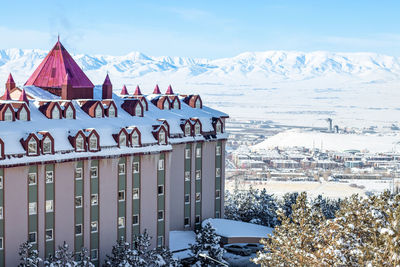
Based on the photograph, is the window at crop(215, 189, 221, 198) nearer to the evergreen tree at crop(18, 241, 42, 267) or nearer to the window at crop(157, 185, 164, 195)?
the window at crop(157, 185, 164, 195)

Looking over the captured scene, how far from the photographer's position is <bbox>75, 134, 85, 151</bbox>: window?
50344 mm

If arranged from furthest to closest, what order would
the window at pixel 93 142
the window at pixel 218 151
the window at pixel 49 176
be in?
the window at pixel 218 151 → the window at pixel 93 142 → the window at pixel 49 176

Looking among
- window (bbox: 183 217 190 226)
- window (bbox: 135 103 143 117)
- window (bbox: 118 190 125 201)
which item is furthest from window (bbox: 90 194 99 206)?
window (bbox: 183 217 190 226)

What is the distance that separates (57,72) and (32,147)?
1462cm

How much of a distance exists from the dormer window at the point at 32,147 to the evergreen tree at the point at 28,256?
6069 mm

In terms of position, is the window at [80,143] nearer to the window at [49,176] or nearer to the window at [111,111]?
the window at [49,176]

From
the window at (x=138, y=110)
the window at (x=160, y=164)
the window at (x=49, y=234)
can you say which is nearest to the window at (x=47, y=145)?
the window at (x=49, y=234)

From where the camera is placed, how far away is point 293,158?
7485 inches

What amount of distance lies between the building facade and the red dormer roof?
0.09 metres

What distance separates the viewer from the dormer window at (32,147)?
47469 millimetres

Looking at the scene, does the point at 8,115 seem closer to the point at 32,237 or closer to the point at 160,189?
the point at 32,237

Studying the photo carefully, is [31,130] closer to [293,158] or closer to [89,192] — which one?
[89,192]

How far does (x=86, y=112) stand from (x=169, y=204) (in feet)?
37.5

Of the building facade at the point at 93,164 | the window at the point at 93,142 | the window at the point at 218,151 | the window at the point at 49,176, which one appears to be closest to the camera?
the building facade at the point at 93,164
